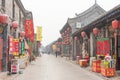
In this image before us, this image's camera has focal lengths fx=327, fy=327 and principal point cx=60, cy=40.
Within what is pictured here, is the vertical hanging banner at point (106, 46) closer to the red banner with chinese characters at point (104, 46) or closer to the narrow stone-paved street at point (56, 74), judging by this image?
the red banner with chinese characters at point (104, 46)

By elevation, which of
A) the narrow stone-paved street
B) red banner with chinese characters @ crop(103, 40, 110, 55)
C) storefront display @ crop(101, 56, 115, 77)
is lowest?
the narrow stone-paved street

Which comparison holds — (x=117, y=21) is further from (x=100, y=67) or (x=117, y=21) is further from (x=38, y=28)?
(x=38, y=28)

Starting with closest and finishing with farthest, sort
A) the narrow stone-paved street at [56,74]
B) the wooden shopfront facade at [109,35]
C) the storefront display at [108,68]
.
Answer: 1. the narrow stone-paved street at [56,74]
2. the storefront display at [108,68]
3. the wooden shopfront facade at [109,35]

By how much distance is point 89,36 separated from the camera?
3384 cm

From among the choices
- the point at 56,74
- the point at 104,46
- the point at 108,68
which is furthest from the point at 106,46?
the point at 56,74

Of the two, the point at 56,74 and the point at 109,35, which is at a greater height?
the point at 109,35

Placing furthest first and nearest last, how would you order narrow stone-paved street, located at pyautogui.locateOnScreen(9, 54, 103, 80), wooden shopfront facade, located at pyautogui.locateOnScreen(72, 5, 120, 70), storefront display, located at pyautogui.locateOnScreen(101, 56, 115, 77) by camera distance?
wooden shopfront facade, located at pyautogui.locateOnScreen(72, 5, 120, 70) → storefront display, located at pyautogui.locateOnScreen(101, 56, 115, 77) → narrow stone-paved street, located at pyautogui.locateOnScreen(9, 54, 103, 80)

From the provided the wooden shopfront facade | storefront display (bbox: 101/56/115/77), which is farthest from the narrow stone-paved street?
the wooden shopfront facade

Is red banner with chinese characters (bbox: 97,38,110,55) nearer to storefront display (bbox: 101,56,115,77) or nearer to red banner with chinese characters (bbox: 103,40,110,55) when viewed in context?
red banner with chinese characters (bbox: 103,40,110,55)

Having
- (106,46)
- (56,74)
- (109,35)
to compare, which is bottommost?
(56,74)

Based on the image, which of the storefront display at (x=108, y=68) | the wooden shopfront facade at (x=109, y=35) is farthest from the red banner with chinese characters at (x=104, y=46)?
the storefront display at (x=108, y=68)

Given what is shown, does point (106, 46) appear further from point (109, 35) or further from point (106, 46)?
point (109, 35)

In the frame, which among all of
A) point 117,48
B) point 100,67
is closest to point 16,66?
point 100,67

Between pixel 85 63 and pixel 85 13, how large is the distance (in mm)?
22700
